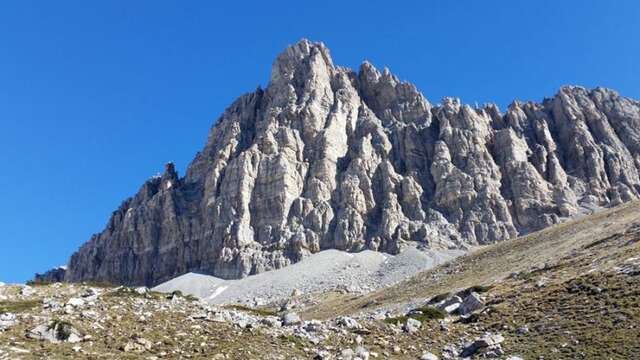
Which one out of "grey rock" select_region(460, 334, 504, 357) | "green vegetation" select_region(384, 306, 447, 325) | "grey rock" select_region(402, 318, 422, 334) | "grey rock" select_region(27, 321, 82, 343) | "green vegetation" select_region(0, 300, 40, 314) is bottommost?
"grey rock" select_region(460, 334, 504, 357)

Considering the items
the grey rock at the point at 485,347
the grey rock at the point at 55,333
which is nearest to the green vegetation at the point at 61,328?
the grey rock at the point at 55,333

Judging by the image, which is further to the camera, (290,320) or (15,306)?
(290,320)

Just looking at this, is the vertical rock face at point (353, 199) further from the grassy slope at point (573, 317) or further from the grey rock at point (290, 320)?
the grey rock at point (290, 320)

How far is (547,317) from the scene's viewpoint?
1350 inches

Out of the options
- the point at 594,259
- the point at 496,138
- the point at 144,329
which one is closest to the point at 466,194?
the point at 496,138

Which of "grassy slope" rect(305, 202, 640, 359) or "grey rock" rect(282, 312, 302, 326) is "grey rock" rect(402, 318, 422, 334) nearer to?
"grassy slope" rect(305, 202, 640, 359)

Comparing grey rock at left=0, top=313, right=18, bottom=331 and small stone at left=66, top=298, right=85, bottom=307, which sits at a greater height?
small stone at left=66, top=298, right=85, bottom=307

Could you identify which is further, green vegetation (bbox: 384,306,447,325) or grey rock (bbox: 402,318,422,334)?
green vegetation (bbox: 384,306,447,325)

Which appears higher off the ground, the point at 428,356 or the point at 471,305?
the point at 471,305

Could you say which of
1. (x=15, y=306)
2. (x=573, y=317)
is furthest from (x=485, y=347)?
(x=15, y=306)

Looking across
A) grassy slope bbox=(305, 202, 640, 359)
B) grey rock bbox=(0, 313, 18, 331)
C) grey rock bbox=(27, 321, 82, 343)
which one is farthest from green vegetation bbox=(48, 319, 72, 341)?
grassy slope bbox=(305, 202, 640, 359)

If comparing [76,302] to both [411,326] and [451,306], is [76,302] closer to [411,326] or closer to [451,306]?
[411,326]

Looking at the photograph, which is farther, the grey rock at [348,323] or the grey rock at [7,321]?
the grey rock at [348,323]

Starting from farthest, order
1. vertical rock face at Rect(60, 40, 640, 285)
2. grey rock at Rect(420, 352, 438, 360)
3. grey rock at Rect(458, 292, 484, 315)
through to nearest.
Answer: vertical rock face at Rect(60, 40, 640, 285), grey rock at Rect(458, 292, 484, 315), grey rock at Rect(420, 352, 438, 360)
